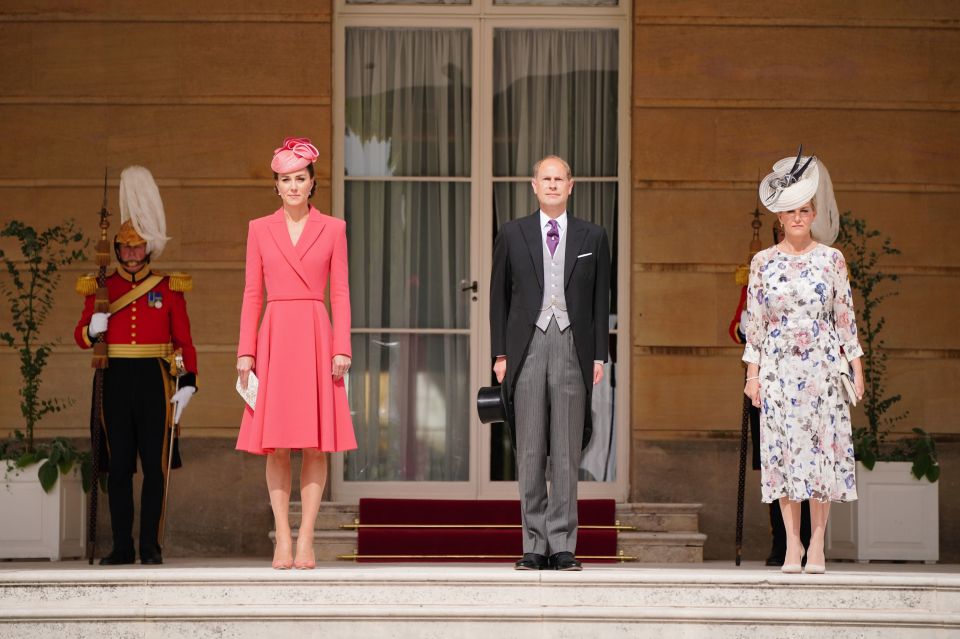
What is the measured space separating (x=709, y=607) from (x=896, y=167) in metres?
4.44

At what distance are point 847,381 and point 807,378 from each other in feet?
0.53

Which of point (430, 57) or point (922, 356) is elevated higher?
point (430, 57)

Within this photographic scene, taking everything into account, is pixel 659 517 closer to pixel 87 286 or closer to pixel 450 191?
pixel 450 191

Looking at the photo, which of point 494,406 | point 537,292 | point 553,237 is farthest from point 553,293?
point 494,406


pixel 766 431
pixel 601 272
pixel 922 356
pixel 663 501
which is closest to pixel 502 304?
pixel 601 272

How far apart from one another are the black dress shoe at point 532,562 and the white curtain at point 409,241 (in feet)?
11.0

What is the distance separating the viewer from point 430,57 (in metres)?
10.1

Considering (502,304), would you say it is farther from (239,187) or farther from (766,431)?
(239,187)

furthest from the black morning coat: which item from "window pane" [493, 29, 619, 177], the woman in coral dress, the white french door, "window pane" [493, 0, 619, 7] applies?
"window pane" [493, 0, 619, 7]

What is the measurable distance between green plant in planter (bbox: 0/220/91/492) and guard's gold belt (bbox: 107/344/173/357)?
3.17 feet

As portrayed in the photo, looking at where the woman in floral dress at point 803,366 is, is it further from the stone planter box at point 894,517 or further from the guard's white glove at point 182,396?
the guard's white glove at point 182,396

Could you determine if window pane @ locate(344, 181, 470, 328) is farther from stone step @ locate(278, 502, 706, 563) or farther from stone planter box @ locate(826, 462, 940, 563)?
stone planter box @ locate(826, 462, 940, 563)

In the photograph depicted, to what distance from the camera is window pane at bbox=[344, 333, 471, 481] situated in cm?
995

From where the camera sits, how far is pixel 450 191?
33.0 feet
